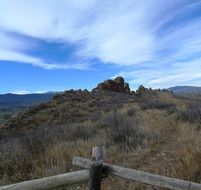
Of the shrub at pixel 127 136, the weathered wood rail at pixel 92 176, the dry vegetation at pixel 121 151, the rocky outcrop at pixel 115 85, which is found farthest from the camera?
the rocky outcrop at pixel 115 85

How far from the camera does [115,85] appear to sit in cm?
4459

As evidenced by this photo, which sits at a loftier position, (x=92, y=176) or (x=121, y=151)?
(x=92, y=176)

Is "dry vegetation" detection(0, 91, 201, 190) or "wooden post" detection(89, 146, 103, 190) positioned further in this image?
"dry vegetation" detection(0, 91, 201, 190)

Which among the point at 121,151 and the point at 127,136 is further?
the point at 127,136

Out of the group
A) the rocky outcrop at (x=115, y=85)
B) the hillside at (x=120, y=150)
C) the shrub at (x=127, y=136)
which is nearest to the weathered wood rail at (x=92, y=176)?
the hillside at (x=120, y=150)

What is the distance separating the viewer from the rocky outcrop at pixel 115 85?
144 ft

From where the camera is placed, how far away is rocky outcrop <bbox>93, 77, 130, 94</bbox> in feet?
144

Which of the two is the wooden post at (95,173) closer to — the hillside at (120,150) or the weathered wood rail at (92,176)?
the weathered wood rail at (92,176)

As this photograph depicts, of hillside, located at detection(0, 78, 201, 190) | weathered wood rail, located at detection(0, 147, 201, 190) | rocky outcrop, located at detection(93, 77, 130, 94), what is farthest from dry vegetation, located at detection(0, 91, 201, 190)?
rocky outcrop, located at detection(93, 77, 130, 94)

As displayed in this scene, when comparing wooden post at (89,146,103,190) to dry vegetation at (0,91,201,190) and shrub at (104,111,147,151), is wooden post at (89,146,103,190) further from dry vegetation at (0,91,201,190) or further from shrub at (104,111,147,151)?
shrub at (104,111,147,151)

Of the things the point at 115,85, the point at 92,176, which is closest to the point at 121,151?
the point at 92,176

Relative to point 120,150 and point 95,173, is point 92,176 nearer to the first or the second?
point 95,173

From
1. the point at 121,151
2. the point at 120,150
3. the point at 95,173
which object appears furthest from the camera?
the point at 120,150

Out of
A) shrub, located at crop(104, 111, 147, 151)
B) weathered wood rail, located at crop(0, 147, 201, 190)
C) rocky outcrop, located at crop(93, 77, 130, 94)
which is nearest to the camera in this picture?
weathered wood rail, located at crop(0, 147, 201, 190)
